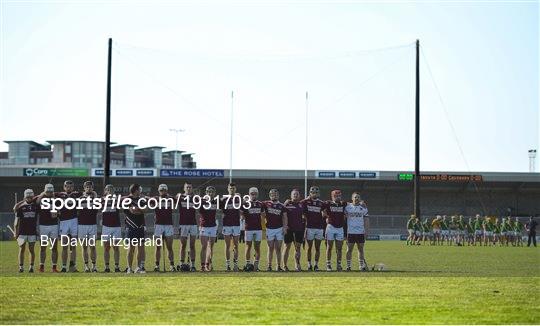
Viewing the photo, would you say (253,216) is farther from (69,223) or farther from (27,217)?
(27,217)

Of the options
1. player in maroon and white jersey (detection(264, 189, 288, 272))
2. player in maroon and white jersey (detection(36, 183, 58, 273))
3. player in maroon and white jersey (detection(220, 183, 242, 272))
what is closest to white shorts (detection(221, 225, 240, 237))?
player in maroon and white jersey (detection(220, 183, 242, 272))

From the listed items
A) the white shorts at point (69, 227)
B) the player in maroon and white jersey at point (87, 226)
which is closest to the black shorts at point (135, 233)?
the player in maroon and white jersey at point (87, 226)

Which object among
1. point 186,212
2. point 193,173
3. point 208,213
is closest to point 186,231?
point 186,212

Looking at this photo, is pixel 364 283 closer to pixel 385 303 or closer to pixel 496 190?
pixel 385 303

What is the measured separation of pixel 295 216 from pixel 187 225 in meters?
2.89

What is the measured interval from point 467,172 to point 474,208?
3.14 m

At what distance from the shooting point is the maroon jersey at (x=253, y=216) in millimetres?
21219

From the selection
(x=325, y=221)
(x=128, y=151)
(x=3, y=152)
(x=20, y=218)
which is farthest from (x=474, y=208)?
(x=3, y=152)

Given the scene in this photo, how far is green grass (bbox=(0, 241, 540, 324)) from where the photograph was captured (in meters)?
11.9

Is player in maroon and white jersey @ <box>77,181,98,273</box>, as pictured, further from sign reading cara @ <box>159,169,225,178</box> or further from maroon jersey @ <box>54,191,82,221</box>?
sign reading cara @ <box>159,169,225,178</box>

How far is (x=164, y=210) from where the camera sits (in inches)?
796

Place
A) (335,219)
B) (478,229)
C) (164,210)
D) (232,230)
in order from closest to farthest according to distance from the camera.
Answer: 1. (164,210)
2. (232,230)
3. (335,219)
4. (478,229)

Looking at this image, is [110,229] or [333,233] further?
[333,233]

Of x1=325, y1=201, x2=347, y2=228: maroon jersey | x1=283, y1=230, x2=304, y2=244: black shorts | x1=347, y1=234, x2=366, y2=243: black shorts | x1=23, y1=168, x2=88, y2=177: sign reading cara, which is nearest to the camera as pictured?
x1=283, y1=230, x2=304, y2=244: black shorts
